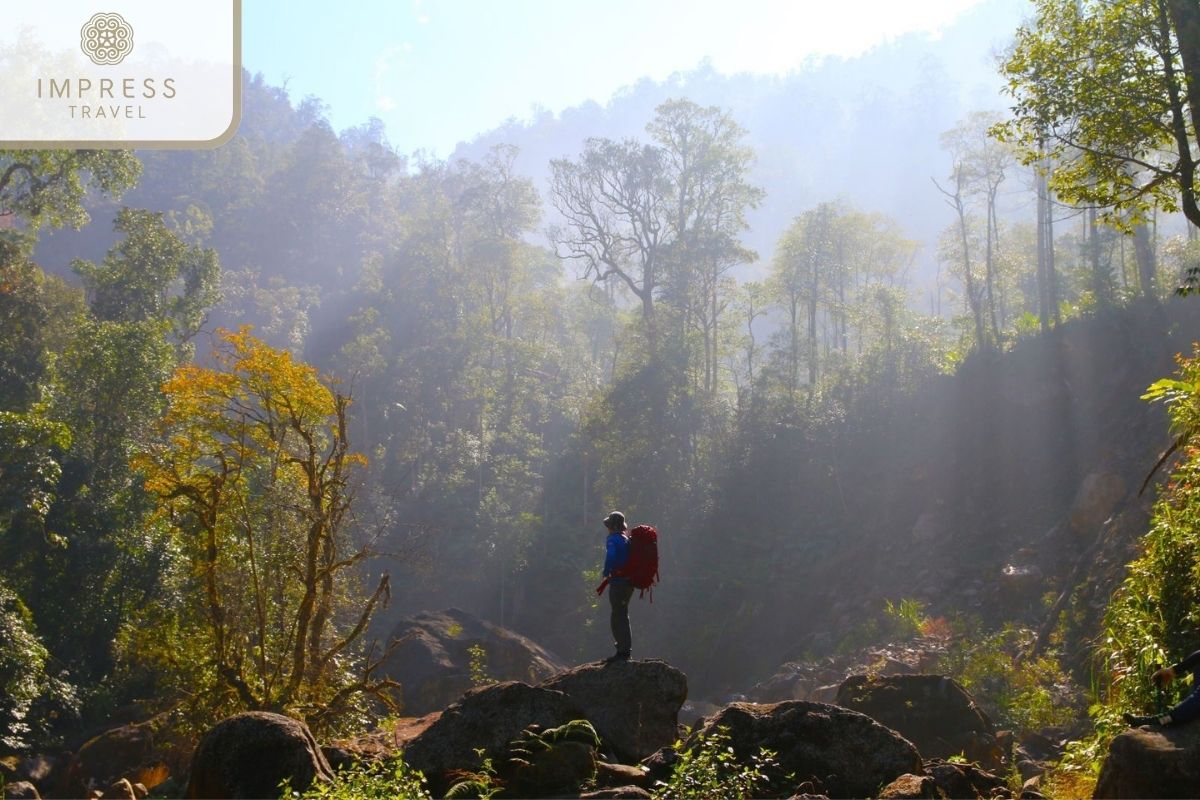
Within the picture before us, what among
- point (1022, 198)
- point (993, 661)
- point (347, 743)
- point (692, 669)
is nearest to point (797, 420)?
point (692, 669)

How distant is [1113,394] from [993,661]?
35.8 feet

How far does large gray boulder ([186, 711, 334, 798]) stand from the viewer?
23.2 feet

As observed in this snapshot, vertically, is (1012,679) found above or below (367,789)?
A: below

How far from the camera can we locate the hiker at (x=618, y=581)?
9.08 m

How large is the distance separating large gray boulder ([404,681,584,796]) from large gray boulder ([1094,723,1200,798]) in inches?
159

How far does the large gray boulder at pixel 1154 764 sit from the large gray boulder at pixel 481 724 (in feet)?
13.3

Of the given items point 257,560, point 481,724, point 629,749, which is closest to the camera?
point 481,724

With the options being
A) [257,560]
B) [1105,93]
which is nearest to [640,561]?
[1105,93]

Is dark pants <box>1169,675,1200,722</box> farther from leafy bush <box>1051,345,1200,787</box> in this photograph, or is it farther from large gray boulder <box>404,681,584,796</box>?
large gray boulder <box>404,681,584,796</box>

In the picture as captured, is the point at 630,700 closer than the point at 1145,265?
Yes

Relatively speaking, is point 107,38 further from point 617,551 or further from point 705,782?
point 705,782

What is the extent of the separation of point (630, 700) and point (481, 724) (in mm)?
1507

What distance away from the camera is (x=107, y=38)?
32.1 ft

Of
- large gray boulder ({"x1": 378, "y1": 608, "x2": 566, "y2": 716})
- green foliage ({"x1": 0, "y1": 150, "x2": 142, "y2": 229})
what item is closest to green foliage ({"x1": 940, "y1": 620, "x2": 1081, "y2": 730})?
large gray boulder ({"x1": 378, "y1": 608, "x2": 566, "y2": 716})
